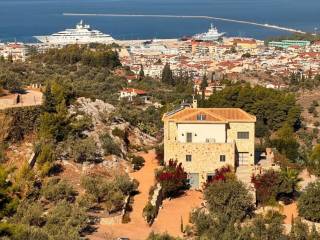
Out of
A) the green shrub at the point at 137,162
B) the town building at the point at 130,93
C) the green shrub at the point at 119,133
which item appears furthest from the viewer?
the town building at the point at 130,93

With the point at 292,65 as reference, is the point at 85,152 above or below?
above

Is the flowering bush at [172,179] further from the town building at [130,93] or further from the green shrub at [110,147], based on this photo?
the town building at [130,93]

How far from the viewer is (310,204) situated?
16.7 m

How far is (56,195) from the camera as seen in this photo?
1702 cm

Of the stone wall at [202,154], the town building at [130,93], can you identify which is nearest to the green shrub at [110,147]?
the stone wall at [202,154]

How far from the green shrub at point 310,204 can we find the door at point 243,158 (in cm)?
336

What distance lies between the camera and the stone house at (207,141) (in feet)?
63.6

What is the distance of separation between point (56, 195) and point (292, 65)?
63611 mm

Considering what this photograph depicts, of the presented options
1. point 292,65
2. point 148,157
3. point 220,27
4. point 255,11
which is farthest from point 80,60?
point 255,11

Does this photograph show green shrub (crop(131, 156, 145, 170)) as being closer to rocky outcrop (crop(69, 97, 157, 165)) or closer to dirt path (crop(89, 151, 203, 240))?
rocky outcrop (crop(69, 97, 157, 165))

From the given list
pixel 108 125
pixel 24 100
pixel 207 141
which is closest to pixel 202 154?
pixel 207 141

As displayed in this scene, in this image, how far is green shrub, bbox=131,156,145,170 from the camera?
21469mm

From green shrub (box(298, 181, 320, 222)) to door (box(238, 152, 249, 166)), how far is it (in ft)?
11.0

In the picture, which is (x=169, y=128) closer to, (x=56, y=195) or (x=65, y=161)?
(x=65, y=161)
